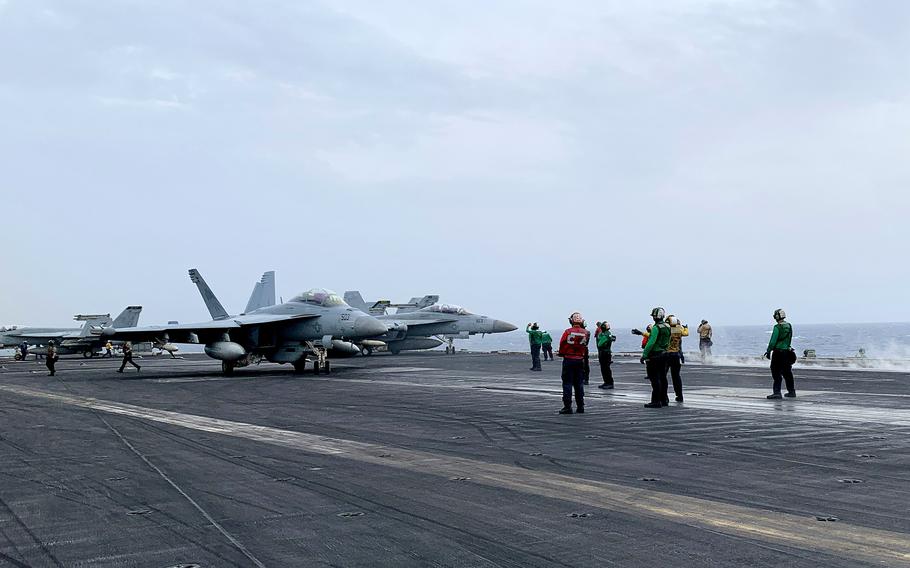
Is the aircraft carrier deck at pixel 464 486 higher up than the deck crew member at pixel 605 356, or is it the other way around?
the deck crew member at pixel 605 356

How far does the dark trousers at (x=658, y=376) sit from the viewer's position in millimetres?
16500

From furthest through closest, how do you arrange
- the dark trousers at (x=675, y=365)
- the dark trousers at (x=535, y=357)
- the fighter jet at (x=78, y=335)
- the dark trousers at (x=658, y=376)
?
the fighter jet at (x=78, y=335), the dark trousers at (x=535, y=357), the dark trousers at (x=675, y=365), the dark trousers at (x=658, y=376)

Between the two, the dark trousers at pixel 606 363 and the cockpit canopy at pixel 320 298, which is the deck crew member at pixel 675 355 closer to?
the dark trousers at pixel 606 363

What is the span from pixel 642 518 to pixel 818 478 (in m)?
2.86

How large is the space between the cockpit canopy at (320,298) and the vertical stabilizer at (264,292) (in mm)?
17606

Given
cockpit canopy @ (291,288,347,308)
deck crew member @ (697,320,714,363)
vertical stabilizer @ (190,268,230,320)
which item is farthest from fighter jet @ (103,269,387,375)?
deck crew member @ (697,320,714,363)

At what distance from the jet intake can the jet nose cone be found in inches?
198

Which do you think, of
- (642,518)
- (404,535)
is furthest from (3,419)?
(642,518)

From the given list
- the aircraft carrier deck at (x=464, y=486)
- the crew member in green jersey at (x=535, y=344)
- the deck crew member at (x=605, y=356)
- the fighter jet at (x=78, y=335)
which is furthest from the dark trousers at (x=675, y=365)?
the fighter jet at (x=78, y=335)

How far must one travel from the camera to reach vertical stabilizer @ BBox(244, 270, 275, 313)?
50281 millimetres

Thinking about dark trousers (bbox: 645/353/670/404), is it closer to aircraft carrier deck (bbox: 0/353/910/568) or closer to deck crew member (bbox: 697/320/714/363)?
aircraft carrier deck (bbox: 0/353/910/568)

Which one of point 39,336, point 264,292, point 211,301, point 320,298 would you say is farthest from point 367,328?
point 39,336

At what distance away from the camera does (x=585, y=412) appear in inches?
629

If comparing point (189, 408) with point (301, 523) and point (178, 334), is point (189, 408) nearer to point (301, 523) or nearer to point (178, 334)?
point (301, 523)
